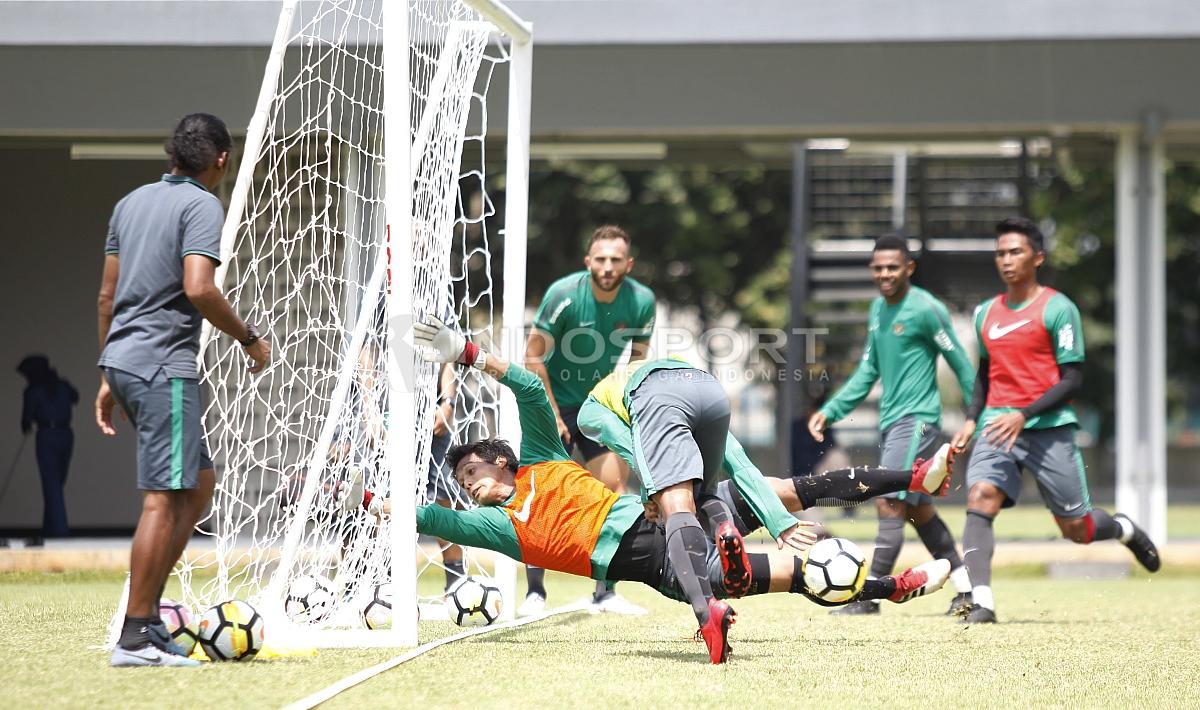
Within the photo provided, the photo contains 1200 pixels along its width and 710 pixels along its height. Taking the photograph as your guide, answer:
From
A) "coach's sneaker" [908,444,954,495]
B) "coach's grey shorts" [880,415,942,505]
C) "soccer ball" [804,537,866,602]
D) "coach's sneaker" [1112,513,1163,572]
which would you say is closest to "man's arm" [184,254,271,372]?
"soccer ball" [804,537,866,602]

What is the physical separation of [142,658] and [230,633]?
1.19ft

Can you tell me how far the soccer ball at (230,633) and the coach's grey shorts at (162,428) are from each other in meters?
0.59

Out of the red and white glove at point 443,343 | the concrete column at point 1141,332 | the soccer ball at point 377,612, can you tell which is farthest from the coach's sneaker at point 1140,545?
the red and white glove at point 443,343

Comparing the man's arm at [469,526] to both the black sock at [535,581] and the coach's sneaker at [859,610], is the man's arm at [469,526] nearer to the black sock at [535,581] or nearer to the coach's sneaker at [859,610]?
the black sock at [535,581]

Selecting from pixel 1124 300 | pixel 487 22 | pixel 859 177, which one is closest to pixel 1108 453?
pixel 859 177

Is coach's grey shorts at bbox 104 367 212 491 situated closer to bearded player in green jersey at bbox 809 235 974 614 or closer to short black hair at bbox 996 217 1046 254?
bearded player in green jersey at bbox 809 235 974 614

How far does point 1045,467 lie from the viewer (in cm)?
723

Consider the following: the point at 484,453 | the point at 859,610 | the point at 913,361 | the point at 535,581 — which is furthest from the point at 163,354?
the point at 913,361

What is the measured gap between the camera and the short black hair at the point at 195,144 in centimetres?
491

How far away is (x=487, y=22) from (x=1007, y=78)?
216 inches

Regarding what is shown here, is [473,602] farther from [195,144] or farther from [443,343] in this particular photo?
[195,144]

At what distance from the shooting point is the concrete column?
11148 millimetres

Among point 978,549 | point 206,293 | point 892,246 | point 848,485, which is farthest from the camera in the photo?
point 892,246

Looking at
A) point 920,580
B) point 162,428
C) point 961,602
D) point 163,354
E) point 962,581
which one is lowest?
point 961,602
